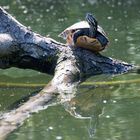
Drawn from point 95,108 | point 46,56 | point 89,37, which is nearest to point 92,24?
point 89,37

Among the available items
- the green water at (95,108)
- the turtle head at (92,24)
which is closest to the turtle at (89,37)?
the turtle head at (92,24)

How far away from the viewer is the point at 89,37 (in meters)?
4.29

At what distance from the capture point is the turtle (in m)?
4.20

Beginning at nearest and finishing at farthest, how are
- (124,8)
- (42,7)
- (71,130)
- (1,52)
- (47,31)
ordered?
(71,130) < (1,52) < (47,31) < (124,8) < (42,7)

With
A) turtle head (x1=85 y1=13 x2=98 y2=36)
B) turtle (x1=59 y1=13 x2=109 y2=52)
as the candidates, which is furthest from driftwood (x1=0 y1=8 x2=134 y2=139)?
turtle head (x1=85 y1=13 x2=98 y2=36)

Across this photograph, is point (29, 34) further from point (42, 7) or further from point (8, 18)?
point (42, 7)

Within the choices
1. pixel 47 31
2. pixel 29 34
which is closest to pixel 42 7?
pixel 47 31

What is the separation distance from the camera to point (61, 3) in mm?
10156

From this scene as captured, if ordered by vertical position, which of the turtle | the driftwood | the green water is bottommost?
the green water

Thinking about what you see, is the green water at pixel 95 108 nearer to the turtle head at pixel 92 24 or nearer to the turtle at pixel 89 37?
the turtle at pixel 89 37

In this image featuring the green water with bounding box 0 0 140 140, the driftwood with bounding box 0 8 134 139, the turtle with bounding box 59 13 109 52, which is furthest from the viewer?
the turtle with bounding box 59 13 109 52

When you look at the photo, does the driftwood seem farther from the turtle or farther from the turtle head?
the turtle head

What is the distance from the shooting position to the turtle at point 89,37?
4.20 metres

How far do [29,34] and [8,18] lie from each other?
24 centimetres
